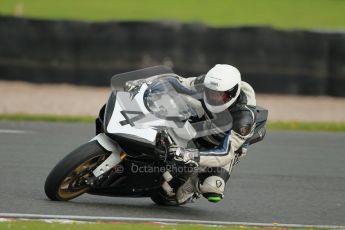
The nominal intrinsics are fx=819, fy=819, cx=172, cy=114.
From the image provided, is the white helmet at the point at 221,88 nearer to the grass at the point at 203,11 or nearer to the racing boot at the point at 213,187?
the racing boot at the point at 213,187

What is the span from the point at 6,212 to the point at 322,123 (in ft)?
27.1

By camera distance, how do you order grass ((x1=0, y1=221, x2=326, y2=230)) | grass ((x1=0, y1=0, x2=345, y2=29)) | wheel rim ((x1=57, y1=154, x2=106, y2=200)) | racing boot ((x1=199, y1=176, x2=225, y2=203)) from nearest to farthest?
grass ((x1=0, y1=221, x2=326, y2=230)), wheel rim ((x1=57, y1=154, x2=106, y2=200)), racing boot ((x1=199, y1=176, x2=225, y2=203)), grass ((x1=0, y1=0, x2=345, y2=29))

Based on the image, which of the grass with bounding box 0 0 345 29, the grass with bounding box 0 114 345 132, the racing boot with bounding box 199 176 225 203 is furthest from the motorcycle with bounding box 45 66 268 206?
the grass with bounding box 0 0 345 29

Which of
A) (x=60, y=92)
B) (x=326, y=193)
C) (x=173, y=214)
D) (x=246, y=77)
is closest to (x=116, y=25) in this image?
(x=60, y=92)

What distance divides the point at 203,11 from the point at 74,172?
16.7 meters

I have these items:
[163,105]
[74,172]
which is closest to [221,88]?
[163,105]

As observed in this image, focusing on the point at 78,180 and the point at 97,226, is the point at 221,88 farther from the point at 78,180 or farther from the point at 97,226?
the point at 97,226

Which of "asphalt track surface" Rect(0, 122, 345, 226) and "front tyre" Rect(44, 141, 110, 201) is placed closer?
"front tyre" Rect(44, 141, 110, 201)

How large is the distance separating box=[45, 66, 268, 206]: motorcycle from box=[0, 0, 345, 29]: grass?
14.1 metres

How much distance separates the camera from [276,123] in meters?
13.2

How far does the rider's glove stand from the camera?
6293 millimetres

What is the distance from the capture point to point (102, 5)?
23.0 metres

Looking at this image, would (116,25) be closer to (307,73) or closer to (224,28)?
(224,28)

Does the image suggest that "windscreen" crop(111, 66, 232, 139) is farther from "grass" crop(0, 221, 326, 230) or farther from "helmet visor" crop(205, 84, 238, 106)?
"grass" crop(0, 221, 326, 230)
